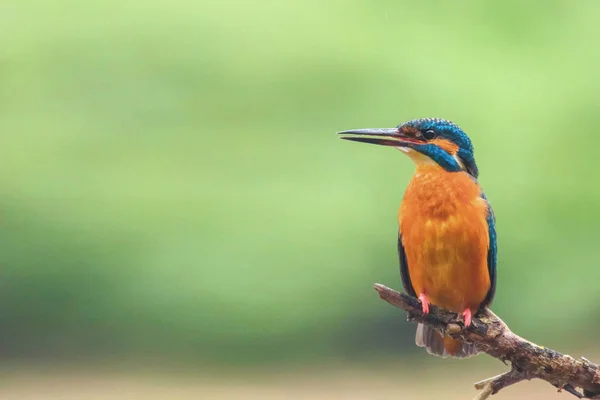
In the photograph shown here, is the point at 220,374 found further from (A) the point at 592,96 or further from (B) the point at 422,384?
(A) the point at 592,96

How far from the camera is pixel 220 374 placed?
2.75 m

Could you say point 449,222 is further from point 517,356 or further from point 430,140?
point 517,356

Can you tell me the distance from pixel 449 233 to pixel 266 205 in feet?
4.52

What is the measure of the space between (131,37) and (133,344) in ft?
3.56

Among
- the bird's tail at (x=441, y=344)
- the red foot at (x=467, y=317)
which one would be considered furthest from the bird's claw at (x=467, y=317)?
the bird's tail at (x=441, y=344)

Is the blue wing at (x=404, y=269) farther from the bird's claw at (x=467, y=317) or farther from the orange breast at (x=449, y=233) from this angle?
the bird's claw at (x=467, y=317)

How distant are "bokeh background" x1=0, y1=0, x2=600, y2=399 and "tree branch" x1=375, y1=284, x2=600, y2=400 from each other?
1.27 meters

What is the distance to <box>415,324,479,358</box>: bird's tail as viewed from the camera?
58.6 inches

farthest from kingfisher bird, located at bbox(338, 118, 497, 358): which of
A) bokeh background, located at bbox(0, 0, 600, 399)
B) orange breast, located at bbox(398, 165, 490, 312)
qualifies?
bokeh background, located at bbox(0, 0, 600, 399)

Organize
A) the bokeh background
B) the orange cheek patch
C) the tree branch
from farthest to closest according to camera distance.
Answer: the bokeh background → the orange cheek patch → the tree branch

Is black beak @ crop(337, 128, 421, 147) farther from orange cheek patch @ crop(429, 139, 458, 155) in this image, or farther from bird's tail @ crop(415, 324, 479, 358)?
bird's tail @ crop(415, 324, 479, 358)

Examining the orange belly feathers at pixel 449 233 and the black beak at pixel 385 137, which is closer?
the black beak at pixel 385 137

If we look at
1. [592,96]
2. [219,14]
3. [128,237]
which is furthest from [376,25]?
[128,237]

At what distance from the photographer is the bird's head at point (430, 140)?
4.42ft
